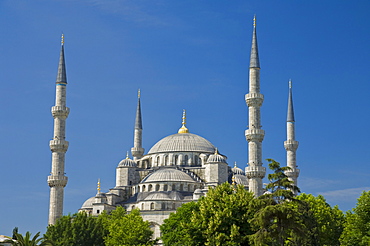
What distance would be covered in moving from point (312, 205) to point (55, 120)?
82.8 feet

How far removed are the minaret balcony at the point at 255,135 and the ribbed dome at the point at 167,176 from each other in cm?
1214

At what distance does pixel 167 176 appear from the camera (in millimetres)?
71688

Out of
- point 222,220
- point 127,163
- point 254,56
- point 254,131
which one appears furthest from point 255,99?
point 222,220

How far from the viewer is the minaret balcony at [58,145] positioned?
63.3m

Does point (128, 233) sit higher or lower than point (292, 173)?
lower

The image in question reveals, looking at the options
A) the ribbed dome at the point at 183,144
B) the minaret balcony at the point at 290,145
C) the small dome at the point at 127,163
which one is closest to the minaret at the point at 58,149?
the small dome at the point at 127,163

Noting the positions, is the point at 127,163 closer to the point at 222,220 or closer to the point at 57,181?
the point at 57,181

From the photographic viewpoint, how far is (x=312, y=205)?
167ft

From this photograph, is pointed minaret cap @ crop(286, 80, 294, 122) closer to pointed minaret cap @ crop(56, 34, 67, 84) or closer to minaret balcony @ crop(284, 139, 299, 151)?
minaret balcony @ crop(284, 139, 299, 151)

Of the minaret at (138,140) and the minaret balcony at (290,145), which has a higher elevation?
the minaret at (138,140)

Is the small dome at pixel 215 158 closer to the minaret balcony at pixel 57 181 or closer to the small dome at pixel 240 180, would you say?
the small dome at pixel 240 180

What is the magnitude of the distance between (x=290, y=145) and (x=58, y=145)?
23.0 m

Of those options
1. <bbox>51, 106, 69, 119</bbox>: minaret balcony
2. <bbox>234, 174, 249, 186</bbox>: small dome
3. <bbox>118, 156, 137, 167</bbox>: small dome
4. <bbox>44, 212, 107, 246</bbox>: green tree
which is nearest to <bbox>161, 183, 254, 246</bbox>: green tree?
<bbox>44, 212, 107, 246</bbox>: green tree

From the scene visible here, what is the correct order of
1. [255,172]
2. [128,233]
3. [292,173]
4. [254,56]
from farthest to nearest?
[292,173] < [254,56] < [255,172] < [128,233]
